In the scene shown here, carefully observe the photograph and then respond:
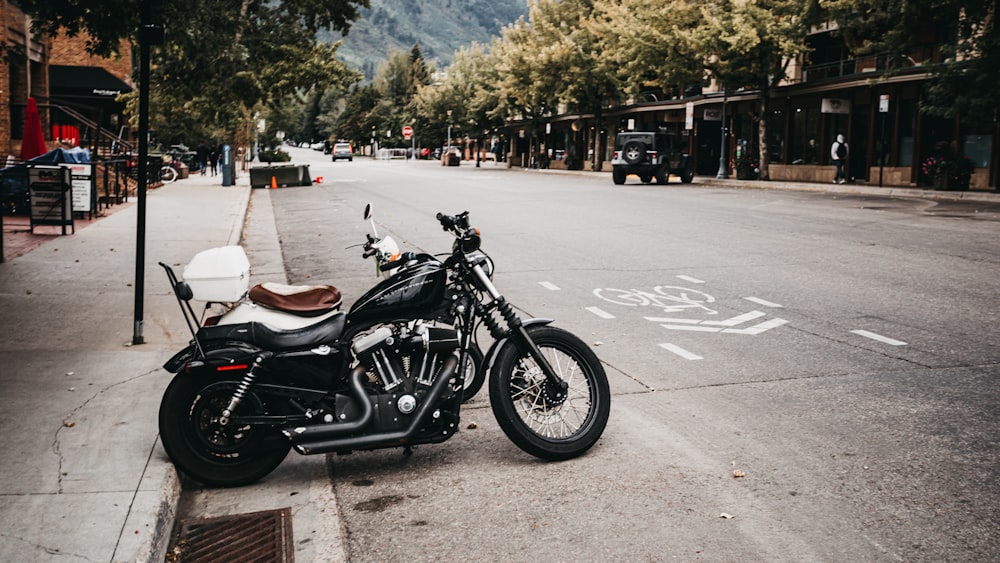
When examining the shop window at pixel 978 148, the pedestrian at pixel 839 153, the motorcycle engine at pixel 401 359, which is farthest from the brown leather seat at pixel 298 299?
the pedestrian at pixel 839 153

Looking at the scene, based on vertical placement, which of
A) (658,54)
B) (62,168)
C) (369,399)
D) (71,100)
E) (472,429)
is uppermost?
(658,54)

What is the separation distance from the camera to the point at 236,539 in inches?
171

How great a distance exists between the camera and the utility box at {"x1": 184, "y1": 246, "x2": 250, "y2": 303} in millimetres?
4852

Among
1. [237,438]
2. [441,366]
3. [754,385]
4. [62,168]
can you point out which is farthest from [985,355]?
[62,168]

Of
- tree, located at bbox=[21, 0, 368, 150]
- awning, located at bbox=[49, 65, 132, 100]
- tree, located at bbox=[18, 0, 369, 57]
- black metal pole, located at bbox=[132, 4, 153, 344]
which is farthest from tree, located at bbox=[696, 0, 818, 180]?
black metal pole, located at bbox=[132, 4, 153, 344]

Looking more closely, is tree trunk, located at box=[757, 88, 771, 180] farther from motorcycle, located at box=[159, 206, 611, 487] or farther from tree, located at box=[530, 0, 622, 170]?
motorcycle, located at box=[159, 206, 611, 487]

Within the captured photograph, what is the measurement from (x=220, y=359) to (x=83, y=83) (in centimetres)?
3567

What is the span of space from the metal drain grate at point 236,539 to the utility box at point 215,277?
110 cm

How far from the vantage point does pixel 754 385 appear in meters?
6.74

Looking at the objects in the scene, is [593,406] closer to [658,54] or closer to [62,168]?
[62,168]

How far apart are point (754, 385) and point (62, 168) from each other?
12.8 metres

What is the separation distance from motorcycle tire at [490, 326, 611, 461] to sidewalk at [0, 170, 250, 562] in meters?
1.75

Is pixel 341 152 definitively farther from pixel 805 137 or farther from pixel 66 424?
pixel 66 424

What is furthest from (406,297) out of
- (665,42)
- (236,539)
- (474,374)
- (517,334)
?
(665,42)
